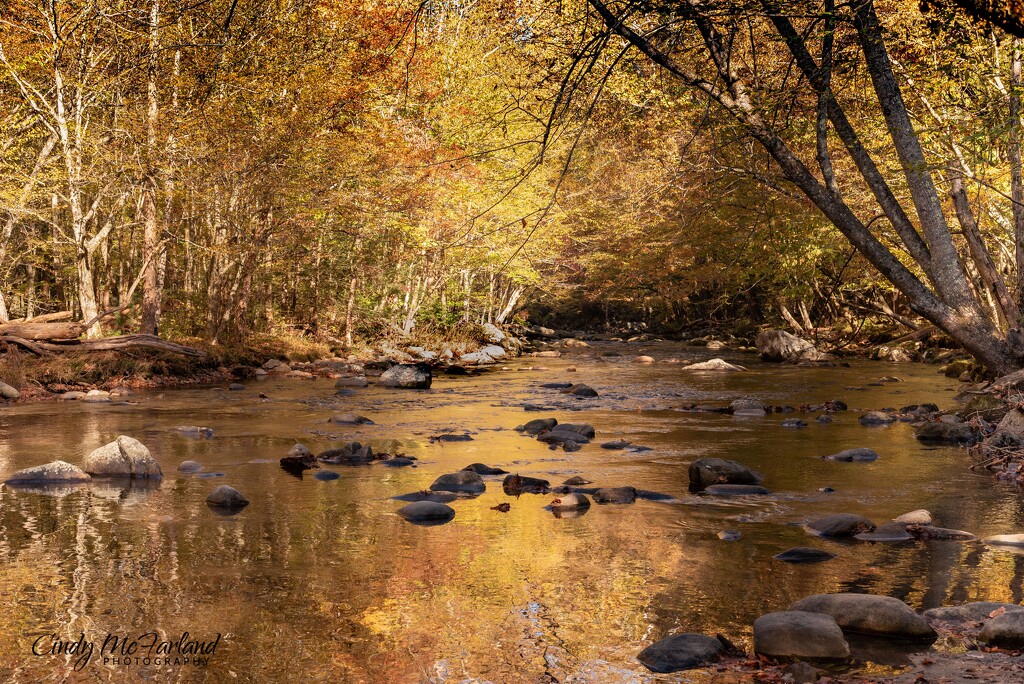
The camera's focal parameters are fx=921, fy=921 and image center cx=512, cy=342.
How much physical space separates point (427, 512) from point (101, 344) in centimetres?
1323

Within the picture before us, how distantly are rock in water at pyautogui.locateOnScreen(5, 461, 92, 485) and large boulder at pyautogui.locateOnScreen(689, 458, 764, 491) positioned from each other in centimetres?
608

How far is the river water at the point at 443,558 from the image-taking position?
15.0 feet

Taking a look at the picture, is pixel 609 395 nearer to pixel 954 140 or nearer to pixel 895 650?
pixel 954 140

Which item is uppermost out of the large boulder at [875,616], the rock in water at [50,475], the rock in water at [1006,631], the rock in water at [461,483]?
the rock in water at [1006,631]

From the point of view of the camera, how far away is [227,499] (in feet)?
26.2

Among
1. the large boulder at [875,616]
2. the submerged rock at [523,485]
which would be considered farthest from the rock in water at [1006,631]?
the submerged rock at [523,485]

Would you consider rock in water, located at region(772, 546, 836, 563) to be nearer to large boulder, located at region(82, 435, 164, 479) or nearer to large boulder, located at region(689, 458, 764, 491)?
large boulder, located at region(689, 458, 764, 491)

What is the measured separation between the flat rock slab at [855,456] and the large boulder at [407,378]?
34.9ft

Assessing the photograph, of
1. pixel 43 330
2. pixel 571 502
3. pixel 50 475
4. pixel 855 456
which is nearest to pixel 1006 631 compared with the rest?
pixel 571 502

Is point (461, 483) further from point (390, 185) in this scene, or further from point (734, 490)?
point (390, 185)

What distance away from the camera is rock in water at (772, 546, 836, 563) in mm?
6293

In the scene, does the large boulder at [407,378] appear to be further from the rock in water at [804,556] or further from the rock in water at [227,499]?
the rock in water at [804,556]

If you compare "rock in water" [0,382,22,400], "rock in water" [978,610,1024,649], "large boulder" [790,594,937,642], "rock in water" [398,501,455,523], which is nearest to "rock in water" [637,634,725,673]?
"large boulder" [790,594,937,642]

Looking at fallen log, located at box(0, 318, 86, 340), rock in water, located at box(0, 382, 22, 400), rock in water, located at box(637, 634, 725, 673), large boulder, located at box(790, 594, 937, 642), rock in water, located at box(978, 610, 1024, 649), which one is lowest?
rock in water, located at box(0, 382, 22, 400)
